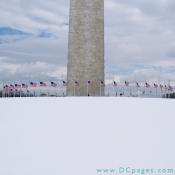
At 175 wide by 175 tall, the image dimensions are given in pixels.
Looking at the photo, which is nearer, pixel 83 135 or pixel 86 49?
pixel 83 135

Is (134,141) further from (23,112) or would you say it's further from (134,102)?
(23,112)

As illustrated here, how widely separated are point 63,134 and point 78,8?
9.17m

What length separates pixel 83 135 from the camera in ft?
66.5

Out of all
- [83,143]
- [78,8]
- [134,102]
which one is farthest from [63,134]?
[78,8]

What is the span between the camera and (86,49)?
2652cm

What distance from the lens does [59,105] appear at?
20953 millimetres

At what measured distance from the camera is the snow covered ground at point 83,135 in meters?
19.8

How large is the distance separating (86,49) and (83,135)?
7.60 meters

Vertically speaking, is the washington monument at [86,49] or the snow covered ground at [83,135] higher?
the washington monument at [86,49]

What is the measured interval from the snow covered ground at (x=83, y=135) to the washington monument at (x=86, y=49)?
544cm

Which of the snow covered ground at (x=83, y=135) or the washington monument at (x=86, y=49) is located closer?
the snow covered ground at (x=83, y=135)

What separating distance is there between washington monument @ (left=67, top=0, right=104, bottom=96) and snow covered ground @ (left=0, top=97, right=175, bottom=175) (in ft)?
17.9

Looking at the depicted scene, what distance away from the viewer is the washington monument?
2647 cm

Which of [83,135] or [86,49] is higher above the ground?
[86,49]
